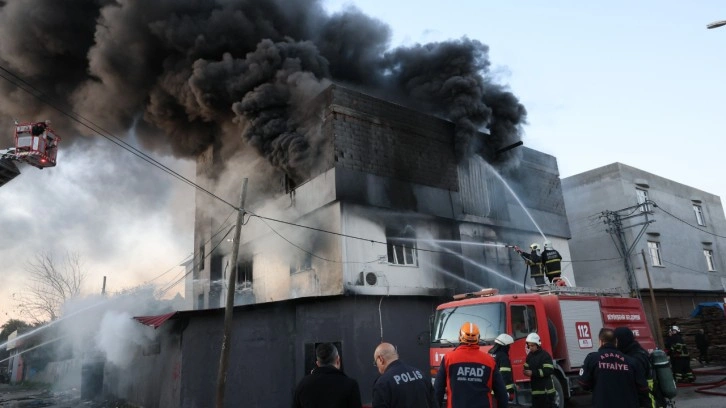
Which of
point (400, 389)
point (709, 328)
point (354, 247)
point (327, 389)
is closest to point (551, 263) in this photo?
point (354, 247)

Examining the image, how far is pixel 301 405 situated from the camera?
3201mm

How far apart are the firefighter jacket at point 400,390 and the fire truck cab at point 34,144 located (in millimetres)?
10508

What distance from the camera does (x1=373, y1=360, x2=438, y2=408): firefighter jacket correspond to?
3.31 m

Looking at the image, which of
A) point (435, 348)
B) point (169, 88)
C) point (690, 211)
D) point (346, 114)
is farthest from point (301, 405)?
point (690, 211)

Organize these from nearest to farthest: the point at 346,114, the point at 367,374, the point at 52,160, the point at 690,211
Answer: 1. the point at 52,160
2. the point at 367,374
3. the point at 346,114
4. the point at 690,211

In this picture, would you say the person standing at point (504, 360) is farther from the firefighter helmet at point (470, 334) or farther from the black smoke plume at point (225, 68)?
the black smoke plume at point (225, 68)

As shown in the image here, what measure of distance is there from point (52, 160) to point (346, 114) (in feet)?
25.4

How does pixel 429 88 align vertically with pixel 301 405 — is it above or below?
above

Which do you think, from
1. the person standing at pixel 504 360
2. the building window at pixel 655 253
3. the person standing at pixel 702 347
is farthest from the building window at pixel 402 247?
the building window at pixel 655 253

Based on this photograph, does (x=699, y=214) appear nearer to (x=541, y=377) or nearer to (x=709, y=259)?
(x=709, y=259)

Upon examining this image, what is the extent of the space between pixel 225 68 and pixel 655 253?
873 inches

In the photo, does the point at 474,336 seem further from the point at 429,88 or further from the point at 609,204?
the point at 609,204

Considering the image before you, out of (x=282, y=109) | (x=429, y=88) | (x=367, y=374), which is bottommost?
(x=367, y=374)

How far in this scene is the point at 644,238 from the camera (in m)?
23.6
